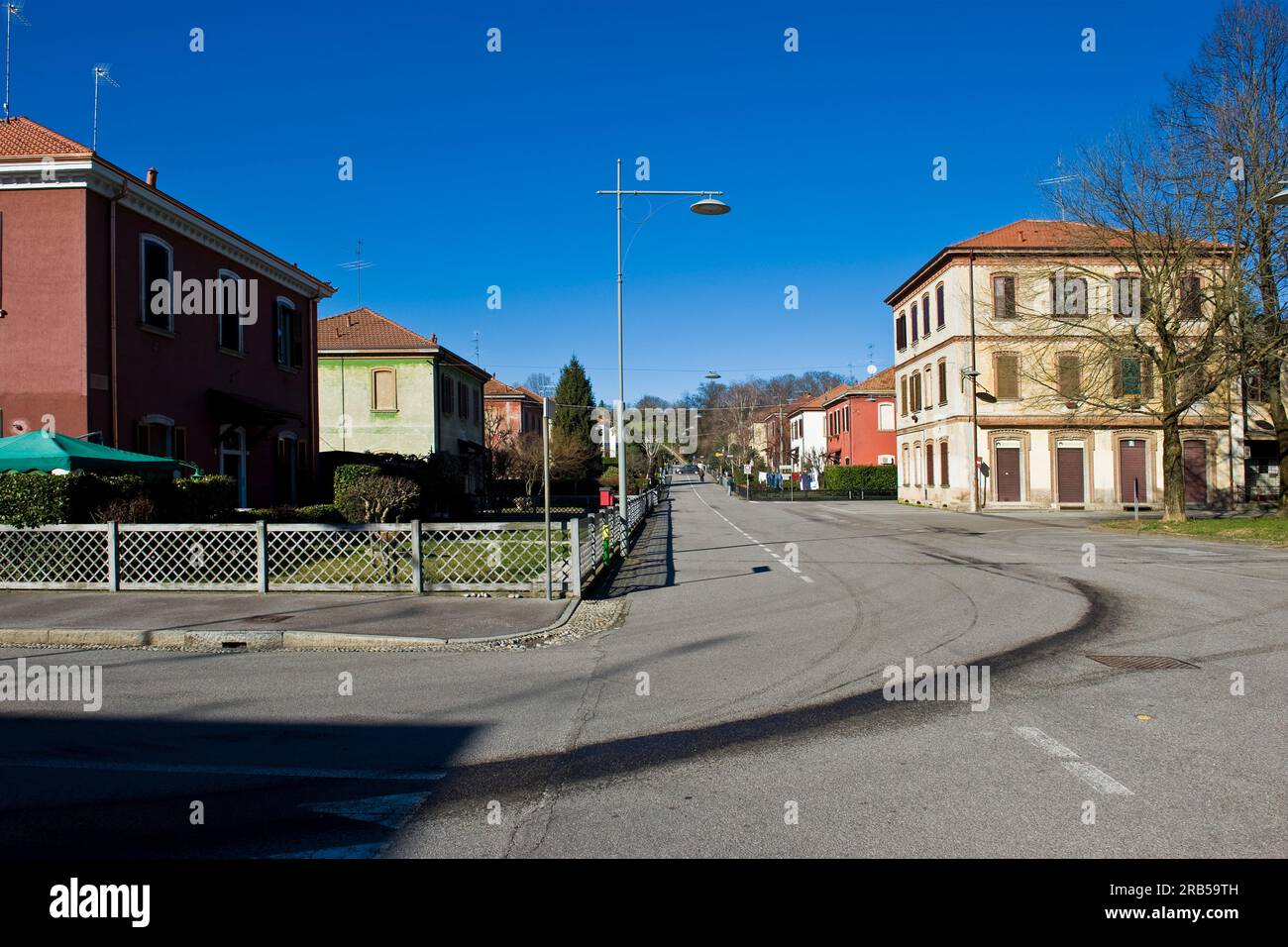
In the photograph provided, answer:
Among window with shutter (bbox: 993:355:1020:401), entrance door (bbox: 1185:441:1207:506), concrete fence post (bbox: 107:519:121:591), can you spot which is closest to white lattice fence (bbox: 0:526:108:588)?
concrete fence post (bbox: 107:519:121:591)

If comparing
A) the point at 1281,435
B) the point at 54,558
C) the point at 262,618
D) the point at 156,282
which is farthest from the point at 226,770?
the point at 1281,435

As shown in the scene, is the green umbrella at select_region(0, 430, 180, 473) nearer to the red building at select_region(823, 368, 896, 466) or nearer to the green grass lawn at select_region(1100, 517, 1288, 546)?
the green grass lawn at select_region(1100, 517, 1288, 546)

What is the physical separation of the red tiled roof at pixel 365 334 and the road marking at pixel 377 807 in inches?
1290

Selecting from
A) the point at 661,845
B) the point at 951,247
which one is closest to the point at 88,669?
the point at 661,845

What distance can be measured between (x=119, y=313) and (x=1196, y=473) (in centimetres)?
4324

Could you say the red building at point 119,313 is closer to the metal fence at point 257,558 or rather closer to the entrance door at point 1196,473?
the metal fence at point 257,558

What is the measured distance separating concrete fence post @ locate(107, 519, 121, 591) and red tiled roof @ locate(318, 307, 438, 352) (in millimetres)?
24294

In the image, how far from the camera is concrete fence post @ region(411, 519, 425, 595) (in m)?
12.1

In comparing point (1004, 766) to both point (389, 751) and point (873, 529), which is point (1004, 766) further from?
point (873, 529)

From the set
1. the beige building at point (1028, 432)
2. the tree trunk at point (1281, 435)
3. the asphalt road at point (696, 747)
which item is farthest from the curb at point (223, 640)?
the beige building at point (1028, 432)

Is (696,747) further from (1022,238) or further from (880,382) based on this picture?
(880,382)

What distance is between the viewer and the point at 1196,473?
39344 millimetres

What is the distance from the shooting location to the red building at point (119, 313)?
54.4ft

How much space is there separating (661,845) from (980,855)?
1.48 meters
